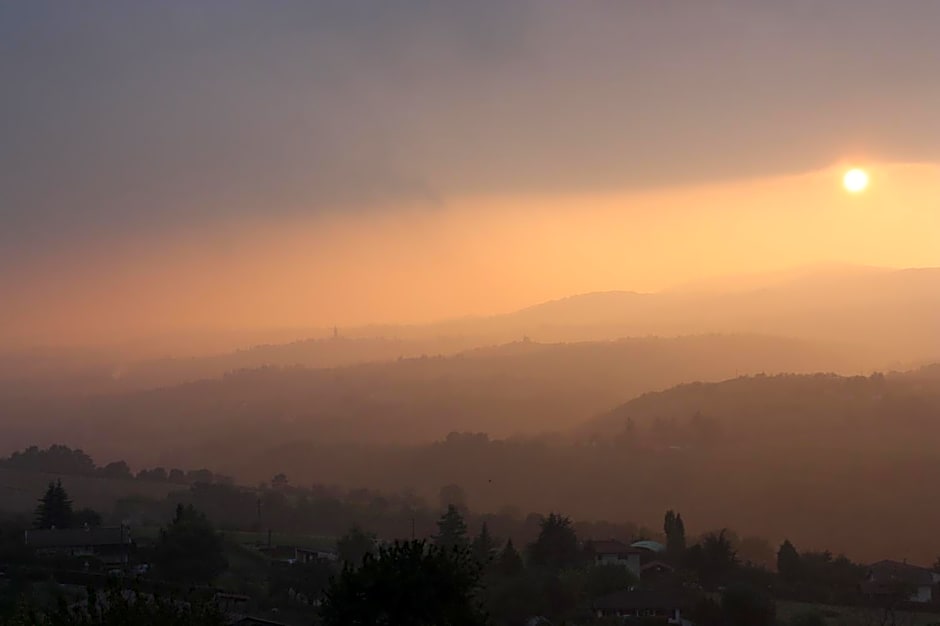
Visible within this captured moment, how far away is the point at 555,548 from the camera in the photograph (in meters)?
38.3

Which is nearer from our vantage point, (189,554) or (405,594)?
(405,594)

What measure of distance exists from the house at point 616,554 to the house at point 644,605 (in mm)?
6538

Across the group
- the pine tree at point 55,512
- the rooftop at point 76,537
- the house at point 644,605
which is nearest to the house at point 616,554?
the house at point 644,605

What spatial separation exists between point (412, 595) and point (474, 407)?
9952cm

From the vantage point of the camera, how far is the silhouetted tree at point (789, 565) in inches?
1344

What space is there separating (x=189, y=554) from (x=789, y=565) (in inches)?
823

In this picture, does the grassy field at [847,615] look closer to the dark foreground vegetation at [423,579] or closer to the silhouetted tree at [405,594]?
the dark foreground vegetation at [423,579]

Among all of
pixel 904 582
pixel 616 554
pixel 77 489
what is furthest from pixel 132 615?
pixel 77 489

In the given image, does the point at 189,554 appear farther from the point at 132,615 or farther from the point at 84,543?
the point at 132,615

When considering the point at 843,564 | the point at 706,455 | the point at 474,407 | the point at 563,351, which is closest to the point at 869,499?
the point at 706,455

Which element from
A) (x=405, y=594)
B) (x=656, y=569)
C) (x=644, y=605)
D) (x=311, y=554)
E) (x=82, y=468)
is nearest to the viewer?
(x=405, y=594)

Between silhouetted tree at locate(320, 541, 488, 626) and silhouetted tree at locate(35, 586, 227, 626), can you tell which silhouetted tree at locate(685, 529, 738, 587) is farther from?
silhouetted tree at locate(35, 586, 227, 626)

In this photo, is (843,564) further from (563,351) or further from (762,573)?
(563,351)

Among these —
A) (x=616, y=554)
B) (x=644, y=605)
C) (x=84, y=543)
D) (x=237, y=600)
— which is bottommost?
(x=644, y=605)
